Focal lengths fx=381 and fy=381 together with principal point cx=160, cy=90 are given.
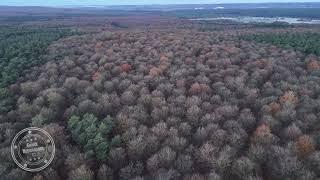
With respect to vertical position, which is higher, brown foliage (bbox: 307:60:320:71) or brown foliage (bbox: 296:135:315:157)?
brown foliage (bbox: 307:60:320:71)

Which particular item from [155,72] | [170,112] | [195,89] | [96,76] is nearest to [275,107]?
[195,89]

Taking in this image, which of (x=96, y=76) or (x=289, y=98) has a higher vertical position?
(x=289, y=98)

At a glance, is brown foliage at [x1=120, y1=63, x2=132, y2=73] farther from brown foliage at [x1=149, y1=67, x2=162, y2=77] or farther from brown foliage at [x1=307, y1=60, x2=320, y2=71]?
brown foliage at [x1=307, y1=60, x2=320, y2=71]

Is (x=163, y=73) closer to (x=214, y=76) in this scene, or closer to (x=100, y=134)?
(x=214, y=76)

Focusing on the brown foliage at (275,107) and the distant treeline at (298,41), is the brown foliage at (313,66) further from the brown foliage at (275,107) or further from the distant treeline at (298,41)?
the brown foliage at (275,107)

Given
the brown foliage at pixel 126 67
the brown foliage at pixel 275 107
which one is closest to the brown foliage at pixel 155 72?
the brown foliage at pixel 126 67

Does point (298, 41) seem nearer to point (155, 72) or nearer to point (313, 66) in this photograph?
point (313, 66)

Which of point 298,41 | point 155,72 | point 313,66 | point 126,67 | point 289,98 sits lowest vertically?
point 289,98

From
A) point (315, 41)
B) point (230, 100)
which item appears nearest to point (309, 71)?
point (230, 100)

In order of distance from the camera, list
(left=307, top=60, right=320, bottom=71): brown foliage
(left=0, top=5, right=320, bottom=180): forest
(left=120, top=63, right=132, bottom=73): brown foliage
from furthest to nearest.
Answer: (left=120, top=63, right=132, bottom=73): brown foliage → (left=307, top=60, right=320, bottom=71): brown foliage → (left=0, top=5, right=320, bottom=180): forest

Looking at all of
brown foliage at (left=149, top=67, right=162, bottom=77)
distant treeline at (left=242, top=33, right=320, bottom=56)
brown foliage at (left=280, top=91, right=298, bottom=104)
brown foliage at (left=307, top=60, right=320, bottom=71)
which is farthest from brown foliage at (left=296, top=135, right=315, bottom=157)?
distant treeline at (left=242, top=33, right=320, bottom=56)
